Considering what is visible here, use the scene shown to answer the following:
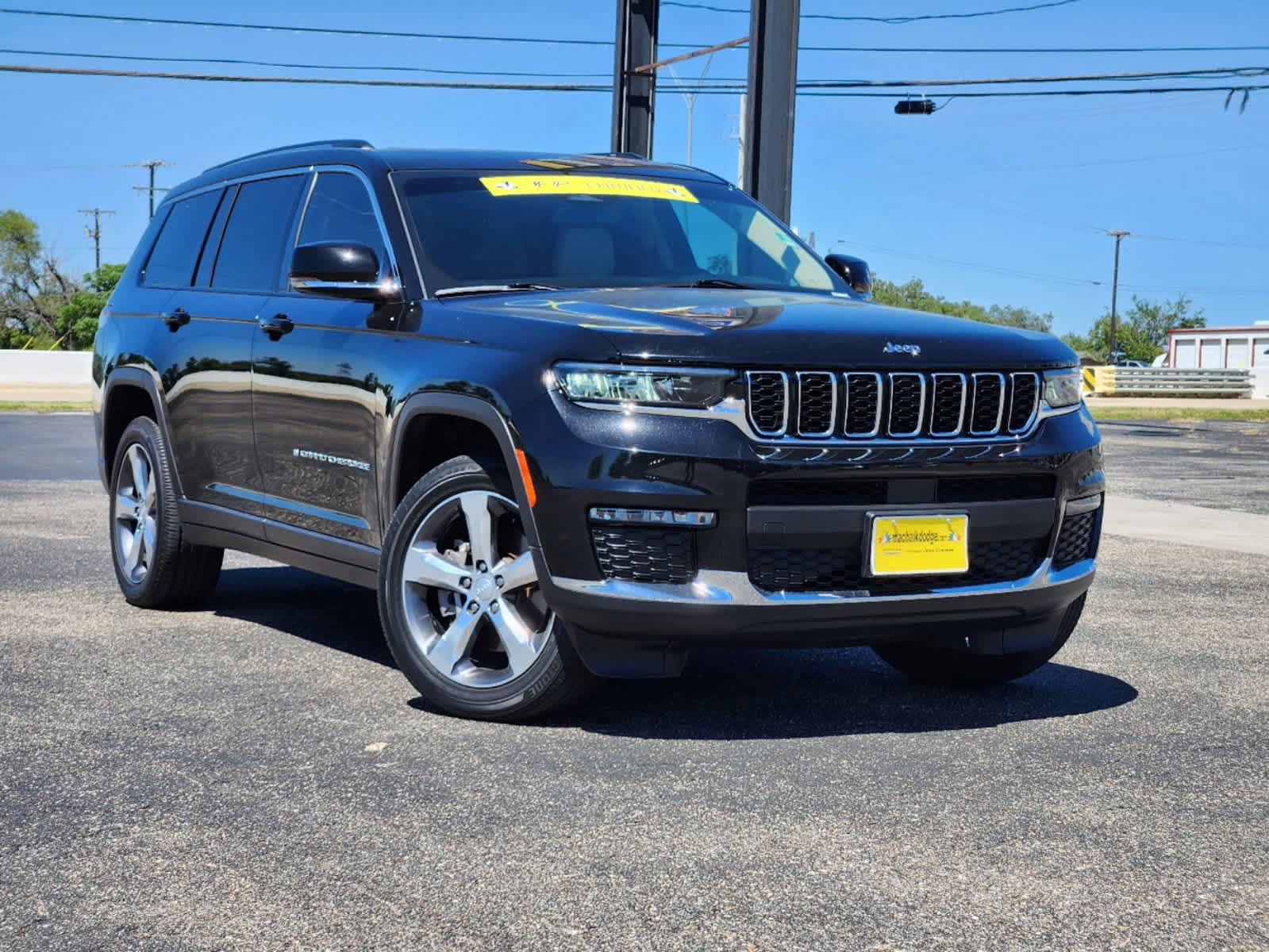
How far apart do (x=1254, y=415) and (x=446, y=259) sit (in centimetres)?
3451

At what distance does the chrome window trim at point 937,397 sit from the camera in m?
4.83

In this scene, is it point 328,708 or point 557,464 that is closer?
point 557,464

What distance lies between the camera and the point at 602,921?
3.35 m

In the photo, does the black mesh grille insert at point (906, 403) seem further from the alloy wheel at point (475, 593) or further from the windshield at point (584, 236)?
the windshield at point (584, 236)

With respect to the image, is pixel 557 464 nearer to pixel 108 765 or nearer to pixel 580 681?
pixel 580 681

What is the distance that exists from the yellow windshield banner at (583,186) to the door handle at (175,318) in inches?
63.7

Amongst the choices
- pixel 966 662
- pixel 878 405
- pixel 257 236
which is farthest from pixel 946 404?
pixel 257 236

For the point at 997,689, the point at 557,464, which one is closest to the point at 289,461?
the point at 557,464

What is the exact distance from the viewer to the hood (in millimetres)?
4598

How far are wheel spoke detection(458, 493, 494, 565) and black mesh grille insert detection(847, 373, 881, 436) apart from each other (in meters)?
1.13

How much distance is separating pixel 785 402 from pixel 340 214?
2358 mm

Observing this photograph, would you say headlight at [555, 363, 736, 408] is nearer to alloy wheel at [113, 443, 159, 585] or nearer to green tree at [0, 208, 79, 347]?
alloy wheel at [113, 443, 159, 585]

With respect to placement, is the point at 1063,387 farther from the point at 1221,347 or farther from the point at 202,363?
the point at 1221,347

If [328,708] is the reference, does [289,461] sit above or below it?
above
